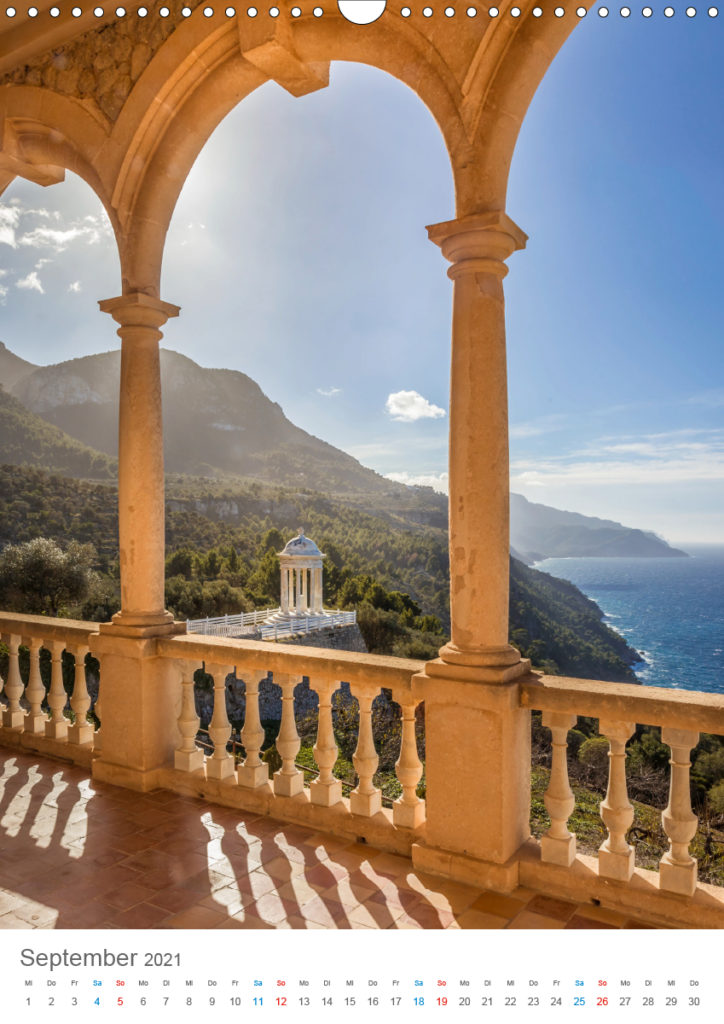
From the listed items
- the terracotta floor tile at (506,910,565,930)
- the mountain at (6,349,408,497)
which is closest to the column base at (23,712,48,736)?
the terracotta floor tile at (506,910,565,930)

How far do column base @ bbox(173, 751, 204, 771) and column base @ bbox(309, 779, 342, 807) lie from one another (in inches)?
37.7

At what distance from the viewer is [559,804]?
3.12 metres

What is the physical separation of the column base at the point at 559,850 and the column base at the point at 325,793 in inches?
45.0

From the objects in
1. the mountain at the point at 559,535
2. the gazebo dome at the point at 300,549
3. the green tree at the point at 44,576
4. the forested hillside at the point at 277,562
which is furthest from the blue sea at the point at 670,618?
the green tree at the point at 44,576

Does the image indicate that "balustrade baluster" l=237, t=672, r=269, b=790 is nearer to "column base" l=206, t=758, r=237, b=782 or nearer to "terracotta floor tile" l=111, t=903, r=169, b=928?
"column base" l=206, t=758, r=237, b=782

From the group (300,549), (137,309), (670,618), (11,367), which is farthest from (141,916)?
(670,618)

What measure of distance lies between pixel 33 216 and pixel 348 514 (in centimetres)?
3436

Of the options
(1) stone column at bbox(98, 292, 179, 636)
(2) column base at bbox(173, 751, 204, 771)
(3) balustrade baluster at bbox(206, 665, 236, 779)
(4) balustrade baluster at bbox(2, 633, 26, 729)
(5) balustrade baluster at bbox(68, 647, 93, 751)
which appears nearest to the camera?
(3) balustrade baluster at bbox(206, 665, 236, 779)

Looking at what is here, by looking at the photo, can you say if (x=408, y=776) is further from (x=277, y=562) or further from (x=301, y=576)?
(x=277, y=562)

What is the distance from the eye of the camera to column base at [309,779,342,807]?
3730mm

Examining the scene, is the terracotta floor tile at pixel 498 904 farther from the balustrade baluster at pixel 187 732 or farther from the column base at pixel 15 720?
the column base at pixel 15 720

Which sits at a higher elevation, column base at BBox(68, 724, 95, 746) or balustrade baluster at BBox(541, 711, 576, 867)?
balustrade baluster at BBox(541, 711, 576, 867)

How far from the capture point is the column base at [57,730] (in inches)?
196

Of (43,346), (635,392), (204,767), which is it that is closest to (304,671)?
(204,767)
